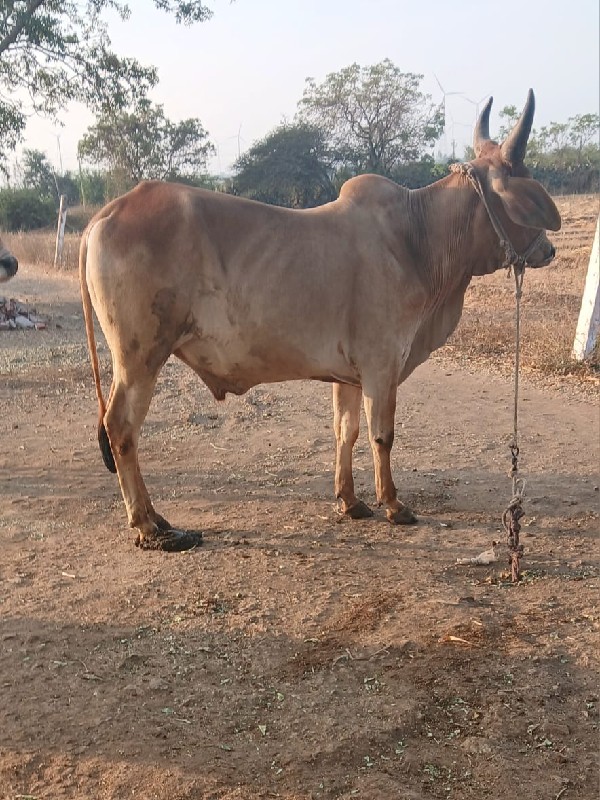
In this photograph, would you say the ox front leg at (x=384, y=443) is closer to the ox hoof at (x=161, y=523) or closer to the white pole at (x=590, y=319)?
the ox hoof at (x=161, y=523)

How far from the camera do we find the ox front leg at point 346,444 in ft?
15.9

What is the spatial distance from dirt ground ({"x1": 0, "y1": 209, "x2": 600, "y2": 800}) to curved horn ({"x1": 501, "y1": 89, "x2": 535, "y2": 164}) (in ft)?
6.81

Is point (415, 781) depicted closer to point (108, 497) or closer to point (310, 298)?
point (310, 298)

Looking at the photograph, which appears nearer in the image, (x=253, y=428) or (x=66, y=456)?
(x=66, y=456)

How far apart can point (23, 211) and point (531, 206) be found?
33311 millimetres

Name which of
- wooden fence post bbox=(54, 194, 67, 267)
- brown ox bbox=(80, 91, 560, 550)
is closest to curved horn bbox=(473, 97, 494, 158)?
brown ox bbox=(80, 91, 560, 550)

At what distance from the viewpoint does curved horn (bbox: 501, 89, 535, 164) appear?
4.16 meters

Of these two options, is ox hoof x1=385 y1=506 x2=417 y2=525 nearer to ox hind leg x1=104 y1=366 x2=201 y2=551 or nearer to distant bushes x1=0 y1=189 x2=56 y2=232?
ox hind leg x1=104 y1=366 x2=201 y2=551

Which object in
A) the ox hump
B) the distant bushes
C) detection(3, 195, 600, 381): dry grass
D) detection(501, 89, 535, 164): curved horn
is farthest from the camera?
the distant bushes

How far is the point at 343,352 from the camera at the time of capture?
4508 mm

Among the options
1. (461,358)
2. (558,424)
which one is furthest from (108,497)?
(461,358)

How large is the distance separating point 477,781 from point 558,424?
4.47 meters

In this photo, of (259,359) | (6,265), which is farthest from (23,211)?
(259,359)

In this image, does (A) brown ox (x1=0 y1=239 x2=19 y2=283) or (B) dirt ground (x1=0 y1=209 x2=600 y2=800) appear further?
(A) brown ox (x1=0 y1=239 x2=19 y2=283)
